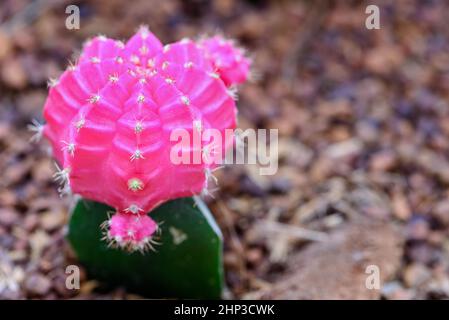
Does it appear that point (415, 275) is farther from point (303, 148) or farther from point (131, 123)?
point (131, 123)

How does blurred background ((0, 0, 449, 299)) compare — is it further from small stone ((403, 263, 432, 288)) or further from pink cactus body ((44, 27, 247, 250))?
pink cactus body ((44, 27, 247, 250))

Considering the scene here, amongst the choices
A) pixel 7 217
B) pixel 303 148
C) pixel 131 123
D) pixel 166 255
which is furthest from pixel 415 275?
pixel 7 217

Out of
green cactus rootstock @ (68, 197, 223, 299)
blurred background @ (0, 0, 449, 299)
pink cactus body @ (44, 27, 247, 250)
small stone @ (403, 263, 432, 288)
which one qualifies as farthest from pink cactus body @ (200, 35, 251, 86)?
small stone @ (403, 263, 432, 288)

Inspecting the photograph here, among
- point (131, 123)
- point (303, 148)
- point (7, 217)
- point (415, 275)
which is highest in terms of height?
point (303, 148)

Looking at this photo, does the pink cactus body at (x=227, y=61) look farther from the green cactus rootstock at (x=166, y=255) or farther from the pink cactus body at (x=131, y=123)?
the green cactus rootstock at (x=166, y=255)

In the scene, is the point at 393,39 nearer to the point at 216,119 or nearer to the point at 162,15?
the point at 162,15

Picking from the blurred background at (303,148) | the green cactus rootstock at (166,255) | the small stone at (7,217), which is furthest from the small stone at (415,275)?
the small stone at (7,217)

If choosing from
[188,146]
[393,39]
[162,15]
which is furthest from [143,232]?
[393,39]
